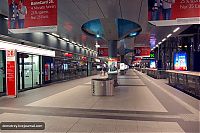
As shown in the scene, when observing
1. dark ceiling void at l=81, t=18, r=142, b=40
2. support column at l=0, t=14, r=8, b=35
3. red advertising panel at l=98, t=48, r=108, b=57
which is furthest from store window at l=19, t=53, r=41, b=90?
red advertising panel at l=98, t=48, r=108, b=57

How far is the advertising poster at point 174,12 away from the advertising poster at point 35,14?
339 centimetres

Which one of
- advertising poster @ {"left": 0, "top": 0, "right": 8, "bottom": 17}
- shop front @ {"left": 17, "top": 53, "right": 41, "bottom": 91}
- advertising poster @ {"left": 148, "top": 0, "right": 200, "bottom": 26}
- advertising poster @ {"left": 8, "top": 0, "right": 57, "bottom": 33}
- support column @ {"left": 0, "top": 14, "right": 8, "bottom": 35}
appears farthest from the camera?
shop front @ {"left": 17, "top": 53, "right": 41, "bottom": 91}

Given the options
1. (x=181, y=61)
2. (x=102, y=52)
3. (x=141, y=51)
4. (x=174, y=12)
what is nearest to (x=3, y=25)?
(x=174, y=12)

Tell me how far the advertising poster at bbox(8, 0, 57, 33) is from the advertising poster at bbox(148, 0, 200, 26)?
11.1ft

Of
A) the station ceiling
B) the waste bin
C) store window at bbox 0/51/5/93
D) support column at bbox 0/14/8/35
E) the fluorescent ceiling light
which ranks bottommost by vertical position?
the waste bin

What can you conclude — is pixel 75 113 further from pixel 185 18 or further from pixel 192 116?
pixel 185 18

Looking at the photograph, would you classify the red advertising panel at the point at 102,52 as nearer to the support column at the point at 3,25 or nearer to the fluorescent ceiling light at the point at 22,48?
the fluorescent ceiling light at the point at 22,48

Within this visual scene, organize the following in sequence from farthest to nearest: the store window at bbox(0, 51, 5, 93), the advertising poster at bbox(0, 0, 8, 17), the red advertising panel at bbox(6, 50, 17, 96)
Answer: the store window at bbox(0, 51, 5, 93), the advertising poster at bbox(0, 0, 8, 17), the red advertising panel at bbox(6, 50, 17, 96)

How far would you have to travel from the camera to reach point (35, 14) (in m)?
8.08

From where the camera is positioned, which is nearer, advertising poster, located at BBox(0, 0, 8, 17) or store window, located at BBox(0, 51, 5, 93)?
advertising poster, located at BBox(0, 0, 8, 17)

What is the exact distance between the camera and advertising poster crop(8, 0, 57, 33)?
7.87 metres

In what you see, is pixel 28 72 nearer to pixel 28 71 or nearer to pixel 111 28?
pixel 28 71

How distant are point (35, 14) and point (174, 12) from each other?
15.7ft

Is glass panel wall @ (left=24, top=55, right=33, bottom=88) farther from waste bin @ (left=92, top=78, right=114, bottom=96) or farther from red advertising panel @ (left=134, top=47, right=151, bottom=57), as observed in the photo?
red advertising panel @ (left=134, top=47, right=151, bottom=57)
